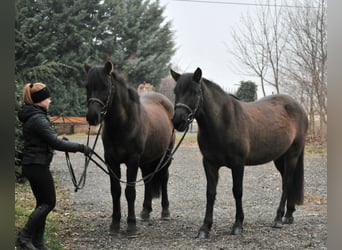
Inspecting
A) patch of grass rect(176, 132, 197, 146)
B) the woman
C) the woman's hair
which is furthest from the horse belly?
the woman's hair

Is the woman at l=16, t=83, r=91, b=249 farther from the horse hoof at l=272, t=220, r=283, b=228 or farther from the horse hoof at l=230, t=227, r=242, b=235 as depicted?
the horse hoof at l=272, t=220, r=283, b=228

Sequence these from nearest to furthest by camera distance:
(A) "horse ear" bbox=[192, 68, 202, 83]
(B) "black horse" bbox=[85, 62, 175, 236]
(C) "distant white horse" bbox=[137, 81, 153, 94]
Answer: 1. (B) "black horse" bbox=[85, 62, 175, 236]
2. (A) "horse ear" bbox=[192, 68, 202, 83]
3. (C) "distant white horse" bbox=[137, 81, 153, 94]

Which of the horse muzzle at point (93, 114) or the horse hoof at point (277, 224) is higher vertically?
the horse muzzle at point (93, 114)

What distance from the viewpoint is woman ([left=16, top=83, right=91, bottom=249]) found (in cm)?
333

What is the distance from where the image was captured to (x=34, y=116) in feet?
11.0

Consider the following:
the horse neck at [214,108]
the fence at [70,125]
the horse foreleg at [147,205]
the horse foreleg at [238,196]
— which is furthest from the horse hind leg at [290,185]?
the fence at [70,125]

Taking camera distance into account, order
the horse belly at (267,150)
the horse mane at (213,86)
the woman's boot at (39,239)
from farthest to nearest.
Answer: the horse belly at (267,150) → the horse mane at (213,86) → the woman's boot at (39,239)

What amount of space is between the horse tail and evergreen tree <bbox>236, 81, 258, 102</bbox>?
0.91 m

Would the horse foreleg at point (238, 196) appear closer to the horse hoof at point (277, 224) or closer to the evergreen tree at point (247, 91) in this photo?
the horse hoof at point (277, 224)

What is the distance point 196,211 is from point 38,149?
200 centimetres

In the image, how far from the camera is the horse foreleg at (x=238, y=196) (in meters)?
4.43

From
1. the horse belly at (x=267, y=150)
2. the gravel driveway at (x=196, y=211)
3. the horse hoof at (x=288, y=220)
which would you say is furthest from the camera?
the horse hoof at (x=288, y=220)

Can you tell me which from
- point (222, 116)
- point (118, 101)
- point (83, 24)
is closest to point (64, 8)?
point (83, 24)

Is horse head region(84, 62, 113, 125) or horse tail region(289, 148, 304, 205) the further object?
horse tail region(289, 148, 304, 205)
